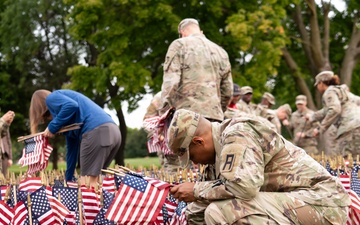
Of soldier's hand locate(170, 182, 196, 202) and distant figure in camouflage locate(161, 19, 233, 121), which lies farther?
distant figure in camouflage locate(161, 19, 233, 121)

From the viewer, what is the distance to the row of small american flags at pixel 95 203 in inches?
226

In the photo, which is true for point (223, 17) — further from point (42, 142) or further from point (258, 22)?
point (42, 142)

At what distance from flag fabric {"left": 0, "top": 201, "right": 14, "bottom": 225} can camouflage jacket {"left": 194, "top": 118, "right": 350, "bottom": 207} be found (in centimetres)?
202

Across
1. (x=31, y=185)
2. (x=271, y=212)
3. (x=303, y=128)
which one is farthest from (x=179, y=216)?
(x=303, y=128)

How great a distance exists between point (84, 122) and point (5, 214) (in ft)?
6.29

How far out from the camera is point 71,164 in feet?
28.5

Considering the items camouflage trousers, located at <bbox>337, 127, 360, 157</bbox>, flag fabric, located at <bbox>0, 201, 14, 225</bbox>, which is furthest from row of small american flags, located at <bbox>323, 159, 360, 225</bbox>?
camouflage trousers, located at <bbox>337, 127, 360, 157</bbox>

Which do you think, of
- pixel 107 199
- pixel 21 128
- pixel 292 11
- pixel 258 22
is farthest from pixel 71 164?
pixel 21 128

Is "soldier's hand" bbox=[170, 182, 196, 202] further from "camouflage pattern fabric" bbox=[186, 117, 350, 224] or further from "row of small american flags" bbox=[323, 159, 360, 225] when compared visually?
"row of small american flags" bbox=[323, 159, 360, 225]

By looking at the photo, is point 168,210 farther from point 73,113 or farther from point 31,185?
point 73,113

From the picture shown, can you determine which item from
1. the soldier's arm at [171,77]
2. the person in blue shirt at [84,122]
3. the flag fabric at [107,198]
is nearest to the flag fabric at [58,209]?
the flag fabric at [107,198]

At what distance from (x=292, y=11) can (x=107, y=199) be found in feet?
71.7

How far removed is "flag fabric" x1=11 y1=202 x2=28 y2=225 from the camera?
21.7ft

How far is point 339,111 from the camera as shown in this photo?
482 inches
